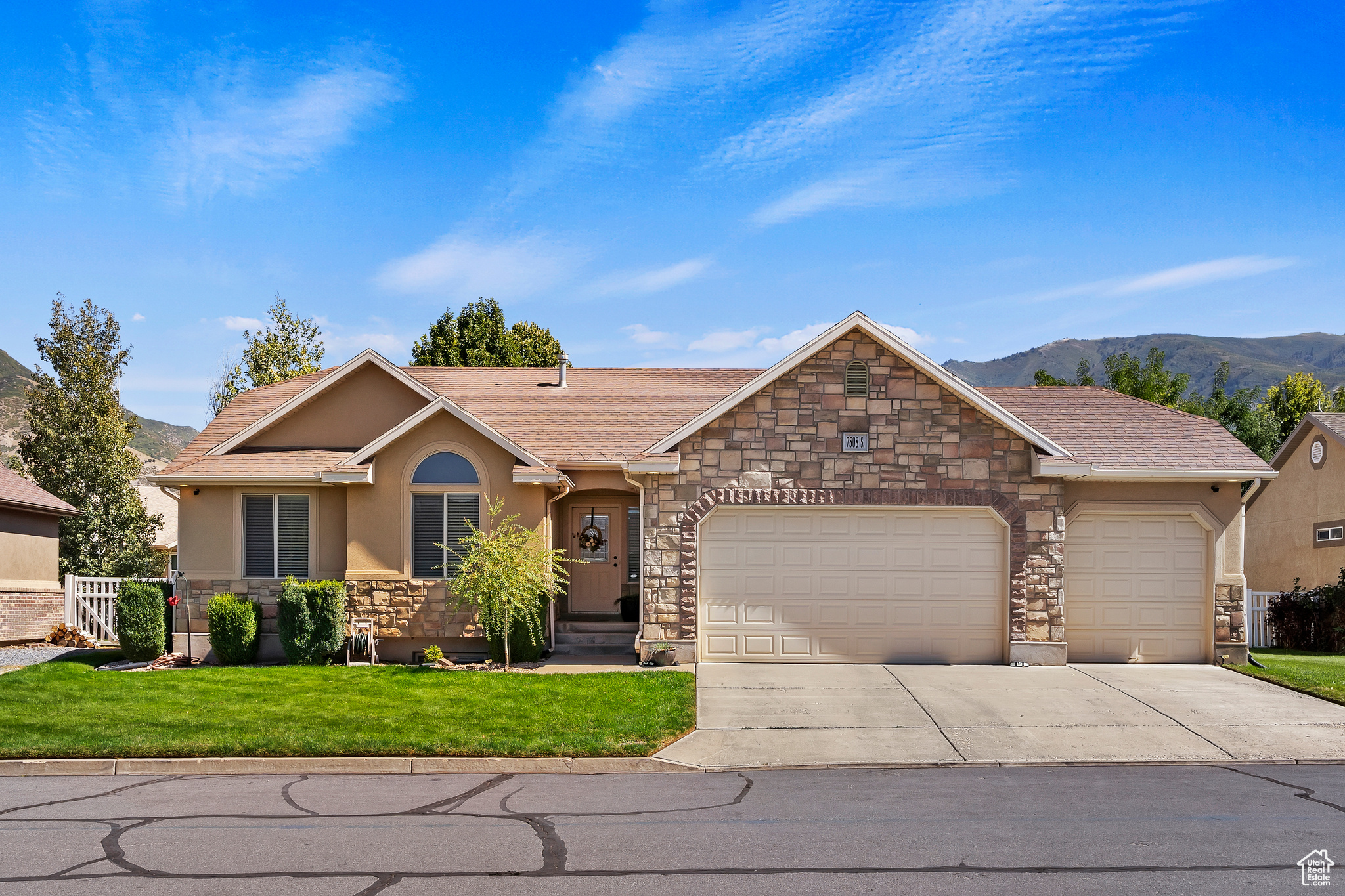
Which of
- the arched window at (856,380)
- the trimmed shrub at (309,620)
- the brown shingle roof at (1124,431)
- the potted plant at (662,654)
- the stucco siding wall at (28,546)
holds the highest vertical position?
the arched window at (856,380)

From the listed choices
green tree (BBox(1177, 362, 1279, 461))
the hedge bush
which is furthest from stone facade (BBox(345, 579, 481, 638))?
green tree (BBox(1177, 362, 1279, 461))

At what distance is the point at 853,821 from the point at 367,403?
13.4m

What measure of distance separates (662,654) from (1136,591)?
781cm

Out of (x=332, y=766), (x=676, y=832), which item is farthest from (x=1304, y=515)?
(x=332, y=766)

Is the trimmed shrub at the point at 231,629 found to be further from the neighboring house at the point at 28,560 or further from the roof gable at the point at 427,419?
the neighboring house at the point at 28,560

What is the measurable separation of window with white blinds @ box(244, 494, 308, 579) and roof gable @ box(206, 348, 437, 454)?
1126mm

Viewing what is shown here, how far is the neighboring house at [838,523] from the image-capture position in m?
15.5

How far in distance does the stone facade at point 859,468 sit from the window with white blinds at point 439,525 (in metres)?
3.24

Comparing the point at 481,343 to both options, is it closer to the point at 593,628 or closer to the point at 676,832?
the point at 593,628

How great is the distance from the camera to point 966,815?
805cm

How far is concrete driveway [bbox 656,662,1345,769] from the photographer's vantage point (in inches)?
429

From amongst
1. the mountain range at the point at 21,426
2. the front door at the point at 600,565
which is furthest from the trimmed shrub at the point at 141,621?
the mountain range at the point at 21,426

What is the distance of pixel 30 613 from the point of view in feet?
71.2

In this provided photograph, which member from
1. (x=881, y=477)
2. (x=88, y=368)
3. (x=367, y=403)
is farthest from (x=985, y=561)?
(x=88, y=368)
